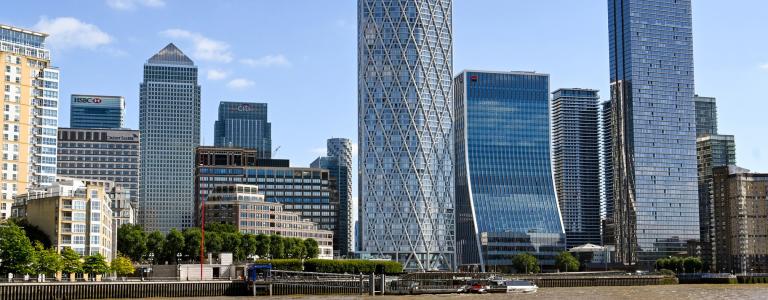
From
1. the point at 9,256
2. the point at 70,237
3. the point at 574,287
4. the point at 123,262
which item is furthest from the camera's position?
the point at 574,287

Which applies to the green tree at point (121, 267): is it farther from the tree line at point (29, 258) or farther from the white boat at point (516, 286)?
the white boat at point (516, 286)

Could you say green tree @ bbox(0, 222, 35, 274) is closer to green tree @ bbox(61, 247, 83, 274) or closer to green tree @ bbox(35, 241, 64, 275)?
green tree @ bbox(35, 241, 64, 275)

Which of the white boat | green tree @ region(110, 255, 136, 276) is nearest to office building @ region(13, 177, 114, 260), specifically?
green tree @ region(110, 255, 136, 276)

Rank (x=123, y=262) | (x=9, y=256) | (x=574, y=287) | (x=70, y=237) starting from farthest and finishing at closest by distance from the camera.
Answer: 1. (x=574, y=287)
2. (x=123, y=262)
3. (x=70, y=237)
4. (x=9, y=256)

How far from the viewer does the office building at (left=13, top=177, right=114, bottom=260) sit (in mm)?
156500

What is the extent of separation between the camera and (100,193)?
168000mm

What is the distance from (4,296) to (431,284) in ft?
207

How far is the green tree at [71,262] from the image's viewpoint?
483 feet

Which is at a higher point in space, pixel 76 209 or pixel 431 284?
pixel 76 209

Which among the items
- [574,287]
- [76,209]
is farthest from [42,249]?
[574,287]

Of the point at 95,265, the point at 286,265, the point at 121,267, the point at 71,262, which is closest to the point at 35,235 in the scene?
the point at 71,262

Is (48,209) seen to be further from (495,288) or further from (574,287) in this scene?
(574,287)

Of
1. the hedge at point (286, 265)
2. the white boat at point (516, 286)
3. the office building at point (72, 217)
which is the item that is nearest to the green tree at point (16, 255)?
the office building at point (72, 217)

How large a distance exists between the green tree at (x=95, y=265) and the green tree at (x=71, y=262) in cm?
97
